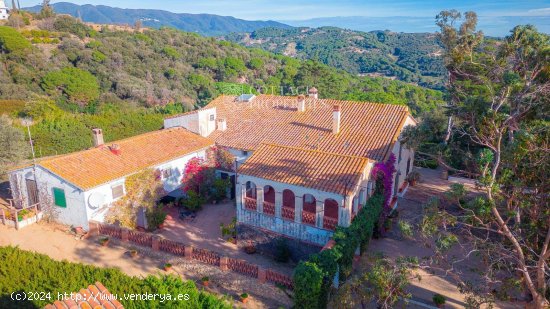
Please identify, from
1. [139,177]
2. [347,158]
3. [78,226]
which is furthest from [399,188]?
[78,226]

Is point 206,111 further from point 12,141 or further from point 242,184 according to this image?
point 12,141

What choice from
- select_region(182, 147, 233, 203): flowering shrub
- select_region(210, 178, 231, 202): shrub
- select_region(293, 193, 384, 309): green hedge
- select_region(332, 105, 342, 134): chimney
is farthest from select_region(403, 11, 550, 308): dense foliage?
select_region(182, 147, 233, 203): flowering shrub

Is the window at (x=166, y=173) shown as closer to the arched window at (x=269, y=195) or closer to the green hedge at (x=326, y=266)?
the arched window at (x=269, y=195)

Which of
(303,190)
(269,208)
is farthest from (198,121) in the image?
(303,190)

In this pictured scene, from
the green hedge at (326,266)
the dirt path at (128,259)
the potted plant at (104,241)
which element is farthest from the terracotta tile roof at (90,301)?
the potted plant at (104,241)

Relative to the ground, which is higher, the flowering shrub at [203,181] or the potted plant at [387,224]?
the flowering shrub at [203,181]

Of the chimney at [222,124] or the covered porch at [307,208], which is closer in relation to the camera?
the covered porch at [307,208]
